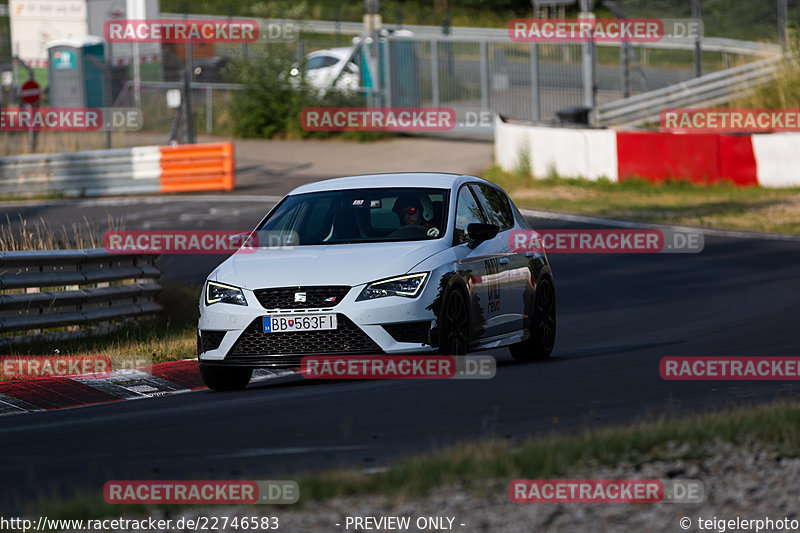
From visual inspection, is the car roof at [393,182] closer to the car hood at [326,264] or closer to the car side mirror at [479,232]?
the car side mirror at [479,232]

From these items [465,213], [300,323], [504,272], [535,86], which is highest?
[535,86]

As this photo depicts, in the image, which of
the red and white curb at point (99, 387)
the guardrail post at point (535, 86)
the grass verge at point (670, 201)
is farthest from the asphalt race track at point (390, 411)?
the guardrail post at point (535, 86)

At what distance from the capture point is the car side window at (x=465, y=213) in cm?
1090

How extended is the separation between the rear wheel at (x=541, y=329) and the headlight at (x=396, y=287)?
6.95ft

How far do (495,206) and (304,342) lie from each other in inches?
109

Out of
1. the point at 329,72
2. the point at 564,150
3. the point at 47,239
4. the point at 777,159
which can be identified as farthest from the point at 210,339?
the point at 329,72

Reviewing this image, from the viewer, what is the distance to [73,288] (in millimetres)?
14734

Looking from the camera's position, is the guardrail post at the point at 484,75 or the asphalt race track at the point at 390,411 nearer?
the asphalt race track at the point at 390,411

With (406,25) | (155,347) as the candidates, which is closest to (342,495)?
(155,347)

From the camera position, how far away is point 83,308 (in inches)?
543

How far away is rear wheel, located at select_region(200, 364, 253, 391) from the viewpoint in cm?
1049

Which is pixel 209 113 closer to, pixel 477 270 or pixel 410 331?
pixel 477 270

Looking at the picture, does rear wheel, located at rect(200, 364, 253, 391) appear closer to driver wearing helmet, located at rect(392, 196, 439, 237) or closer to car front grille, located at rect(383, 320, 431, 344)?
car front grille, located at rect(383, 320, 431, 344)

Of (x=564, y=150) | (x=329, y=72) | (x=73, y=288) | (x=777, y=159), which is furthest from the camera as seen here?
(x=329, y=72)
